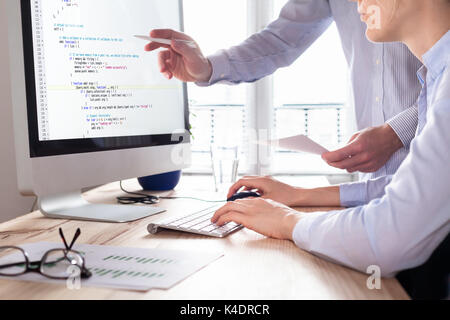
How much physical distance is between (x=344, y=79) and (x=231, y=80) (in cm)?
140

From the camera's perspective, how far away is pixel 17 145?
0.93 m

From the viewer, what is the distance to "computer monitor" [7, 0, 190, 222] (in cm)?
93

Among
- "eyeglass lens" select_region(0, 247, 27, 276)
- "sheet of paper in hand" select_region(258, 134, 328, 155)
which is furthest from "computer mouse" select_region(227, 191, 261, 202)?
"eyeglass lens" select_region(0, 247, 27, 276)

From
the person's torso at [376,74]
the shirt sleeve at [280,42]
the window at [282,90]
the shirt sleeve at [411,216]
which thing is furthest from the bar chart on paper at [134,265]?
the window at [282,90]

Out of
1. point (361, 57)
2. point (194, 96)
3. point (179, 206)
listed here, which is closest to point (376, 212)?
point (179, 206)

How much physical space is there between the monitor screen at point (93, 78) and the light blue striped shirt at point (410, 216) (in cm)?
64

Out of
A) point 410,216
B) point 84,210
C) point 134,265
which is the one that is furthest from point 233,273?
point 84,210

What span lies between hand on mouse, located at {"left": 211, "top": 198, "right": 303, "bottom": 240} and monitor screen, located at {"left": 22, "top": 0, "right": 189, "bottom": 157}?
1.28ft

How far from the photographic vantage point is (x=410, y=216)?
2.03 feet

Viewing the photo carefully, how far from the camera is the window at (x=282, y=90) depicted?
2.78m

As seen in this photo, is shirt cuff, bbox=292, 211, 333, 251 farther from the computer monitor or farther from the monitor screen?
the monitor screen

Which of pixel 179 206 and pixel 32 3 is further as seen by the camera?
pixel 179 206

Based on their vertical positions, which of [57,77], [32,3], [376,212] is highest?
[32,3]
